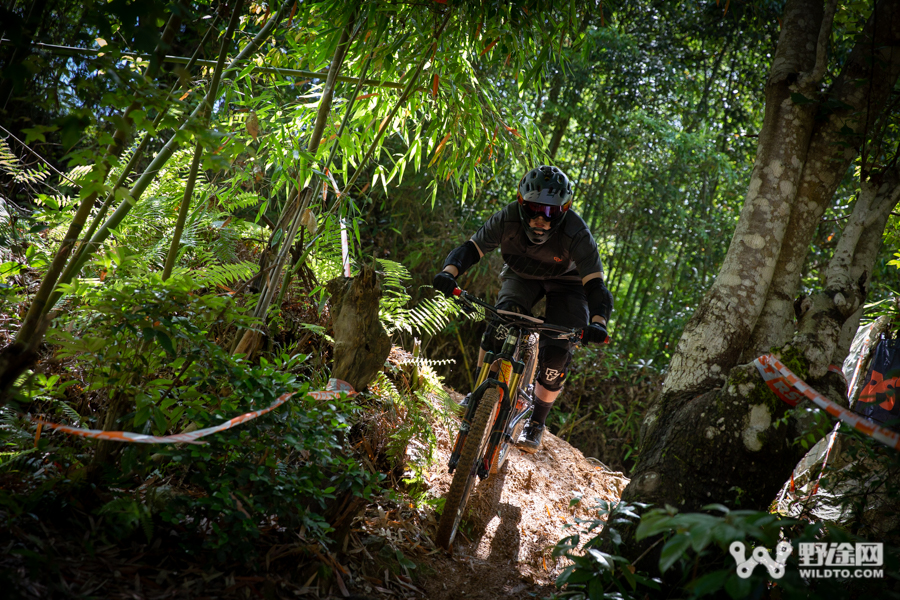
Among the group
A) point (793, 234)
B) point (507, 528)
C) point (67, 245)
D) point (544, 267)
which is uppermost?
point (793, 234)

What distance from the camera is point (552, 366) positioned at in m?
3.82

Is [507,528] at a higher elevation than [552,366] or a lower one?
lower

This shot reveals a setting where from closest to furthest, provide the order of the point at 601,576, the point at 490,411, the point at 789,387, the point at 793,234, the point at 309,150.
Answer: the point at 601,576 → the point at 789,387 → the point at 309,150 → the point at 490,411 → the point at 793,234

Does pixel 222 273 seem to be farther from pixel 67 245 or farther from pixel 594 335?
pixel 594 335

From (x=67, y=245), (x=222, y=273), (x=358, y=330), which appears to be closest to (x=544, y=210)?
(x=358, y=330)

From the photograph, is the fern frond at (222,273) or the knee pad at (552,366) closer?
the fern frond at (222,273)

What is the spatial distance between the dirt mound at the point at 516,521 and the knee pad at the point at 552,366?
74 centimetres

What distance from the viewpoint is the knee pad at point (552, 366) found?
12.4 ft

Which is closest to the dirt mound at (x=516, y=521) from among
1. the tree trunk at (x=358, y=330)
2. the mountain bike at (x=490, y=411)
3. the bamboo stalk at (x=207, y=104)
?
the mountain bike at (x=490, y=411)

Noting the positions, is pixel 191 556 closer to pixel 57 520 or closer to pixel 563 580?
pixel 57 520

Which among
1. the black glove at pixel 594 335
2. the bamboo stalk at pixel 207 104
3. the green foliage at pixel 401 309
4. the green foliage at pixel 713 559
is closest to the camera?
the green foliage at pixel 713 559

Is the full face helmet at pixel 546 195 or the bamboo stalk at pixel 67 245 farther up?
the full face helmet at pixel 546 195

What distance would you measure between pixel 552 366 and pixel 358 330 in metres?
1.61

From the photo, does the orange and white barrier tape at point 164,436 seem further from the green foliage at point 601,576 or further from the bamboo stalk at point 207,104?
the green foliage at point 601,576
